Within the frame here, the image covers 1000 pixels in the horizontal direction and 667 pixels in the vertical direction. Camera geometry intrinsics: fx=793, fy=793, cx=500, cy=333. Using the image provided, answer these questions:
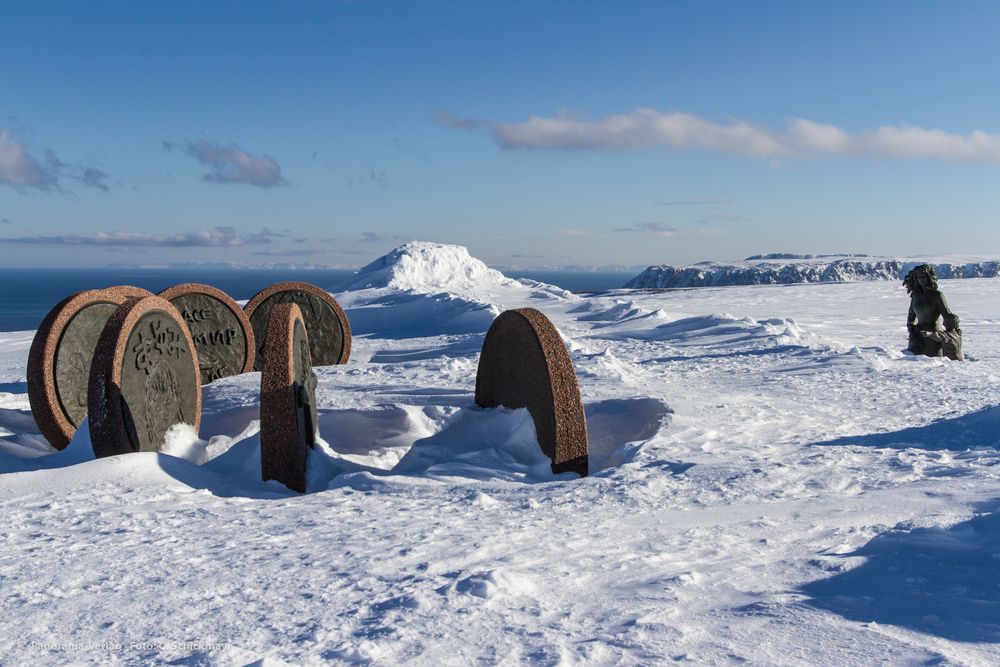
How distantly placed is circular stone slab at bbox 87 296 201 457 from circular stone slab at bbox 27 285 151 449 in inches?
41.1

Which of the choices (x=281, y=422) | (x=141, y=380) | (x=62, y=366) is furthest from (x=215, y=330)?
(x=281, y=422)

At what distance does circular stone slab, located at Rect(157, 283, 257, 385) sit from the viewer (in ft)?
33.0

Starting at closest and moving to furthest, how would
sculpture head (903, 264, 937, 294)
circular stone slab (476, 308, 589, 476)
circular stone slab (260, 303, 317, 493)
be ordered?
circular stone slab (260, 303, 317, 493) < circular stone slab (476, 308, 589, 476) < sculpture head (903, 264, 937, 294)

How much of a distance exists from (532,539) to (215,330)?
7.60 metres

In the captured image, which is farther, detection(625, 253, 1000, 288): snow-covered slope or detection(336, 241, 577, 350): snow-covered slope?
detection(625, 253, 1000, 288): snow-covered slope


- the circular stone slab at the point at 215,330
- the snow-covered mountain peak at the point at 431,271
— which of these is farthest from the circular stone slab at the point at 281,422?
the snow-covered mountain peak at the point at 431,271

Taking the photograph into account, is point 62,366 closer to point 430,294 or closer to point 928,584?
point 928,584

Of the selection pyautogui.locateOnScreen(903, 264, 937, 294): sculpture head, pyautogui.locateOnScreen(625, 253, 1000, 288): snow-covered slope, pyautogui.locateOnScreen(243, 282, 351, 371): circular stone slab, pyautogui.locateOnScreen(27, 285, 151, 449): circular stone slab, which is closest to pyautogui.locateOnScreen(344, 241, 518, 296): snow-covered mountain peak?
pyautogui.locateOnScreen(243, 282, 351, 371): circular stone slab

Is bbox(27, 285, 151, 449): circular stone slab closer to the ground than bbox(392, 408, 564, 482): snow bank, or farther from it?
farther from it

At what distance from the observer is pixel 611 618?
2.96 metres

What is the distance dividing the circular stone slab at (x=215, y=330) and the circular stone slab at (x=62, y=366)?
2050 millimetres

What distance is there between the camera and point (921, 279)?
432 inches

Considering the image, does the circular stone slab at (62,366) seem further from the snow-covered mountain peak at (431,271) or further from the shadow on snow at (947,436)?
the snow-covered mountain peak at (431,271)

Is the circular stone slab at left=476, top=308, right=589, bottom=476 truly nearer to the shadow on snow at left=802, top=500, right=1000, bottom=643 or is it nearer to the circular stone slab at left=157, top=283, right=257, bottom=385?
the shadow on snow at left=802, top=500, right=1000, bottom=643
